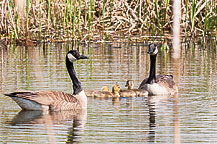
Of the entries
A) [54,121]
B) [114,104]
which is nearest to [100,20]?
[114,104]

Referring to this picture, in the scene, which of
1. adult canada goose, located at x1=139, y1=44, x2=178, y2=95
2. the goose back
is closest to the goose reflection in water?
the goose back

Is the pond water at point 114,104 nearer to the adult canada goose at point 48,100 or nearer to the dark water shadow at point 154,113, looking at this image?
the dark water shadow at point 154,113

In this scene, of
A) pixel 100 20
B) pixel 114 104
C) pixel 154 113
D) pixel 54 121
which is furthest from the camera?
pixel 100 20

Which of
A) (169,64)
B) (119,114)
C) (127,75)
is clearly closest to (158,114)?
(119,114)

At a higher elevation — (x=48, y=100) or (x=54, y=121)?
(x=48, y=100)

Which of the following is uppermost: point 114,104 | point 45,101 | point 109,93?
point 45,101

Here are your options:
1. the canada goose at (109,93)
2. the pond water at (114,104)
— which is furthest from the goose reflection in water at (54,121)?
the canada goose at (109,93)

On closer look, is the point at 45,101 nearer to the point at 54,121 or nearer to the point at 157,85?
the point at 54,121

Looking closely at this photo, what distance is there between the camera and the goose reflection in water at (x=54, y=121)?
754 centimetres

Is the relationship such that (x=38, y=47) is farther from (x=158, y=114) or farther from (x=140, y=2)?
(x=158, y=114)

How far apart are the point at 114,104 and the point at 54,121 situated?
1.98 metres

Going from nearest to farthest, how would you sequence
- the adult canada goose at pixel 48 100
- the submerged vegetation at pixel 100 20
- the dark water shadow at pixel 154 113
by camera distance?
the dark water shadow at pixel 154 113 → the adult canada goose at pixel 48 100 → the submerged vegetation at pixel 100 20

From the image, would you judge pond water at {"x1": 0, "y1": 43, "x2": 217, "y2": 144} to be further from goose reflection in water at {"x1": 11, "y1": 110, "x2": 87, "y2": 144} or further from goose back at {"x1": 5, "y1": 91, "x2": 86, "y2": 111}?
goose back at {"x1": 5, "y1": 91, "x2": 86, "y2": 111}

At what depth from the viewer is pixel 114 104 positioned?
10.3 m
